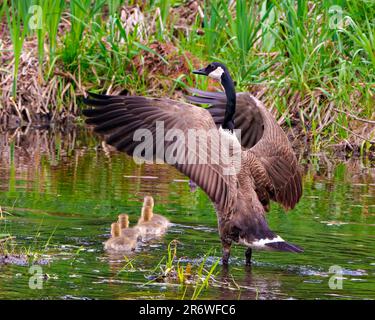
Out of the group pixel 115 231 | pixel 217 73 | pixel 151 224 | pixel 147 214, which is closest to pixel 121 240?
pixel 115 231

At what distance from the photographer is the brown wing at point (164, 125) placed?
8.83 metres

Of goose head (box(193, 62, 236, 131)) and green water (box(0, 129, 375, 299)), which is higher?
goose head (box(193, 62, 236, 131))

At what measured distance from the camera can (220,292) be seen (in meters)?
7.96

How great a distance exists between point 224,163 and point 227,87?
98 cm

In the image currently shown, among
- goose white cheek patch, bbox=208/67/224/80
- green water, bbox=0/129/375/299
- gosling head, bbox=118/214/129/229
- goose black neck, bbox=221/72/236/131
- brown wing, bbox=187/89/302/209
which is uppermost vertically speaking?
goose white cheek patch, bbox=208/67/224/80

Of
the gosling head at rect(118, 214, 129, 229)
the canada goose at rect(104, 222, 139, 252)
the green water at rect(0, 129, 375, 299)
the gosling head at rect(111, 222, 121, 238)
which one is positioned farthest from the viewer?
the gosling head at rect(118, 214, 129, 229)

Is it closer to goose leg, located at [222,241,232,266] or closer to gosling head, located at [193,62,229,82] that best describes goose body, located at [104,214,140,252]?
goose leg, located at [222,241,232,266]

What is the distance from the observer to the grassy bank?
1534 centimetres

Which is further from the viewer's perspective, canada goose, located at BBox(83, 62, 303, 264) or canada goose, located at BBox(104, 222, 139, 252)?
canada goose, located at BBox(104, 222, 139, 252)

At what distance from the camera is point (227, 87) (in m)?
9.73

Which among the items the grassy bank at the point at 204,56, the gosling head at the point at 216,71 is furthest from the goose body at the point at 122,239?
the grassy bank at the point at 204,56

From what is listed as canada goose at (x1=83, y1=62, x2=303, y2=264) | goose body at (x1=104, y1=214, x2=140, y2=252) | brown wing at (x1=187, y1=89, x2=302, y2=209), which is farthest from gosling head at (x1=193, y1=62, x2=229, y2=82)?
goose body at (x1=104, y1=214, x2=140, y2=252)

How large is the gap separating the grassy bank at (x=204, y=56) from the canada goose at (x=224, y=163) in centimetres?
498

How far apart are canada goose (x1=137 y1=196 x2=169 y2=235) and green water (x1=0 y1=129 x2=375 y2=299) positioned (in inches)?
4.3
